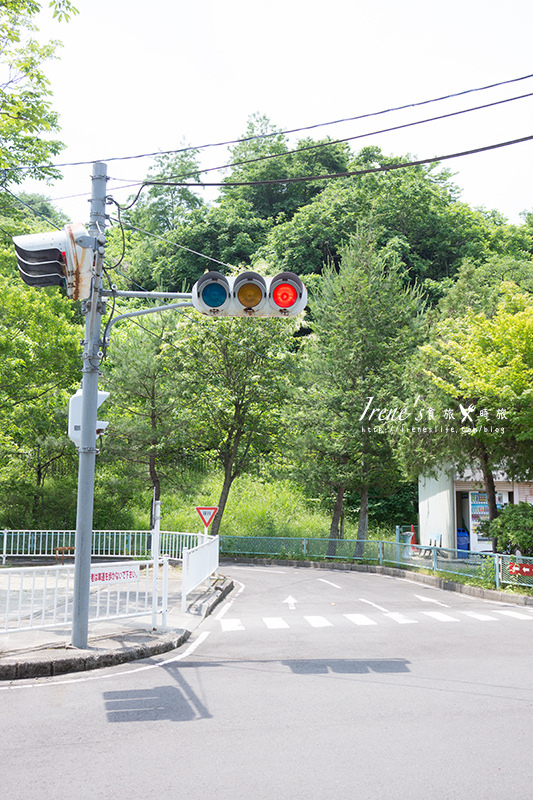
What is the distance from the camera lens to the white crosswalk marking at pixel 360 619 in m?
12.5

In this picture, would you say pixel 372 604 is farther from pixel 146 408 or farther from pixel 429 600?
pixel 146 408

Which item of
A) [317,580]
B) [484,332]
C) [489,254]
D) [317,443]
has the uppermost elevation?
[489,254]

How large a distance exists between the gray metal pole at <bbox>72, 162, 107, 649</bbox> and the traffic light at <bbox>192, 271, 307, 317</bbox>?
7.49 feet

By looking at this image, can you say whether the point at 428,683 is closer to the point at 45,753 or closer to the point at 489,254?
the point at 45,753

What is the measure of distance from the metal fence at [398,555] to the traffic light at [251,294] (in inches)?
479

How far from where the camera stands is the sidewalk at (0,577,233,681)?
812cm

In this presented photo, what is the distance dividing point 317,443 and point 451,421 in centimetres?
1010

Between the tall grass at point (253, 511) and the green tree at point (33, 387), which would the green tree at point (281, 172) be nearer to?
the tall grass at point (253, 511)

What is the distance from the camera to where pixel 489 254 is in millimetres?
51906

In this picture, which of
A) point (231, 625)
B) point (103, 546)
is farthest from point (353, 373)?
point (231, 625)

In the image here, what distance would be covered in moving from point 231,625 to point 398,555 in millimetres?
14137

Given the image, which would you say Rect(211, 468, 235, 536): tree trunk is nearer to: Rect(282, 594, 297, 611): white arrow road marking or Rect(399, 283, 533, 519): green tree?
Rect(399, 283, 533, 519): green tree

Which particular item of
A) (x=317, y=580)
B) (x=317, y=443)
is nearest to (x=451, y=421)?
(x=317, y=580)

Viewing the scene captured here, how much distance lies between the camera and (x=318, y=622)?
1266cm
